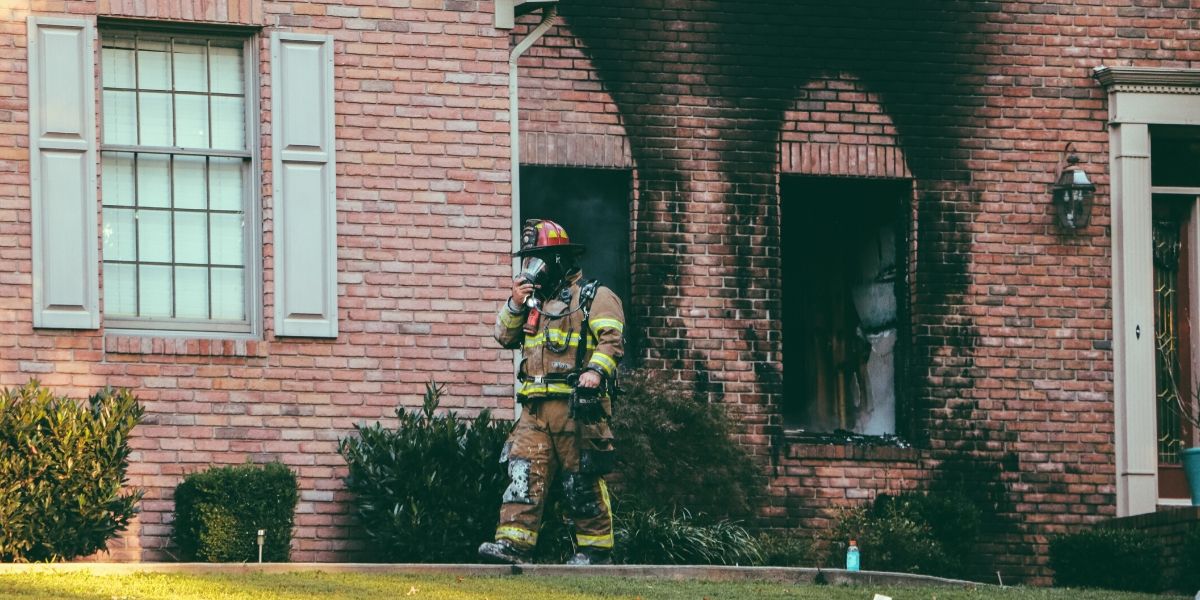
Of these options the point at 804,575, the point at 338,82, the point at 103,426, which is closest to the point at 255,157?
the point at 338,82

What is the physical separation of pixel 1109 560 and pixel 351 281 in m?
5.51

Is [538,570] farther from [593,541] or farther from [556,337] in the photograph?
[556,337]

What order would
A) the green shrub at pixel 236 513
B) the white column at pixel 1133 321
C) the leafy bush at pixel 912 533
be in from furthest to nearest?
the white column at pixel 1133 321, the leafy bush at pixel 912 533, the green shrub at pixel 236 513

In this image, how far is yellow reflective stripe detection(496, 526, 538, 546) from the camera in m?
11.9

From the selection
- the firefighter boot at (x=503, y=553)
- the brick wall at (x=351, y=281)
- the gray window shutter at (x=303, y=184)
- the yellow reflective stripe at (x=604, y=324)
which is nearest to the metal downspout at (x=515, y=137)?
the brick wall at (x=351, y=281)

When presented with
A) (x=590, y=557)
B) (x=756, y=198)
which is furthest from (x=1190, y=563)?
(x=590, y=557)

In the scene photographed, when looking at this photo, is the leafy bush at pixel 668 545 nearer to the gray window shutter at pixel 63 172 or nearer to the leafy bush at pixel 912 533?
the leafy bush at pixel 912 533

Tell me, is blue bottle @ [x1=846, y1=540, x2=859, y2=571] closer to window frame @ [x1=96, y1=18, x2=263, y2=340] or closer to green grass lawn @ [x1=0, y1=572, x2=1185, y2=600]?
green grass lawn @ [x1=0, y1=572, x2=1185, y2=600]

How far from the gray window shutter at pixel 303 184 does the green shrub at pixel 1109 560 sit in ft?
17.6

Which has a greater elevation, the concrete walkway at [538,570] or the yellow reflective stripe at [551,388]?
the yellow reflective stripe at [551,388]

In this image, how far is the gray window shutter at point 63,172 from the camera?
13.1m

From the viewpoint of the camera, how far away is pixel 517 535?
11.9 m

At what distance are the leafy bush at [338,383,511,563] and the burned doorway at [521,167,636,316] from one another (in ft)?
8.66

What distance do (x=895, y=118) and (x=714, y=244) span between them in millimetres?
1785
